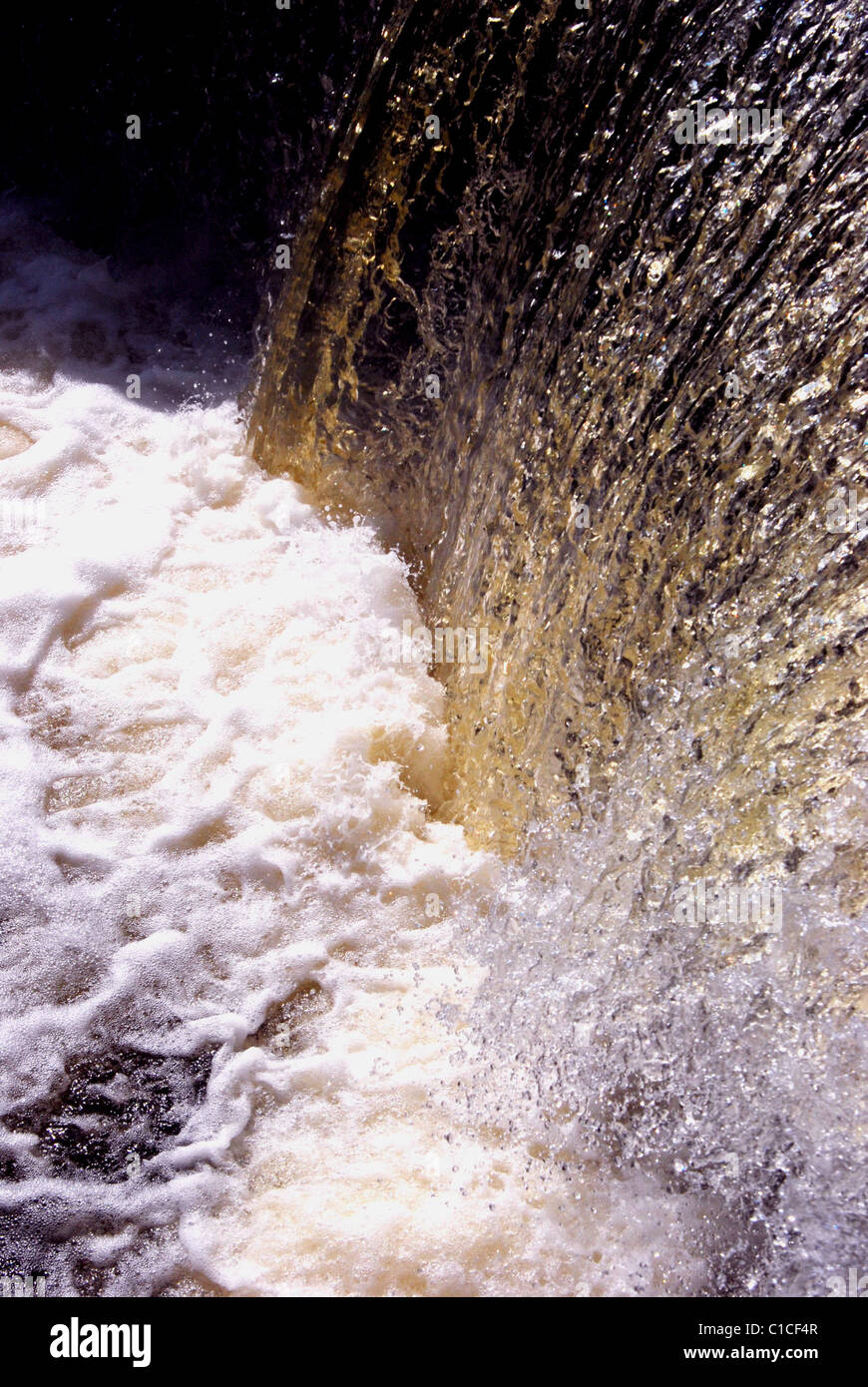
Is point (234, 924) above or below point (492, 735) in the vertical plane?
below

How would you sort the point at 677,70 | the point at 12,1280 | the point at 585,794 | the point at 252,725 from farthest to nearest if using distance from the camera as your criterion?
the point at 252,725, the point at 585,794, the point at 677,70, the point at 12,1280

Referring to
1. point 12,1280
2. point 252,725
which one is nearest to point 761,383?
point 252,725

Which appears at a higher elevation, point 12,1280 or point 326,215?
point 326,215

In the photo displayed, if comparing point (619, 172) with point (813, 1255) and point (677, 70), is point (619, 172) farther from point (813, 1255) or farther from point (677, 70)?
point (813, 1255)

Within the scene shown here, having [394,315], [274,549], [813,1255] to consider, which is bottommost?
[813,1255]

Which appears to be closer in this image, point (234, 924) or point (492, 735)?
point (234, 924)

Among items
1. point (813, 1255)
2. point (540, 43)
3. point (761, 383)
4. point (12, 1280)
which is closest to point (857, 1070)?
point (813, 1255)

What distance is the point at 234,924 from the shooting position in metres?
2.35

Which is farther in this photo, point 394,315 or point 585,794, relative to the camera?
point 394,315

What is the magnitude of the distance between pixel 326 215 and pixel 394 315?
34cm

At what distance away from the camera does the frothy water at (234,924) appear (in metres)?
1.93

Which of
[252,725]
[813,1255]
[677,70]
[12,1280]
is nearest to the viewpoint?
[813,1255]

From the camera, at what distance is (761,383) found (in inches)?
75.5

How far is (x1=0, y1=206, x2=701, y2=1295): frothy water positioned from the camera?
6.33 feet
